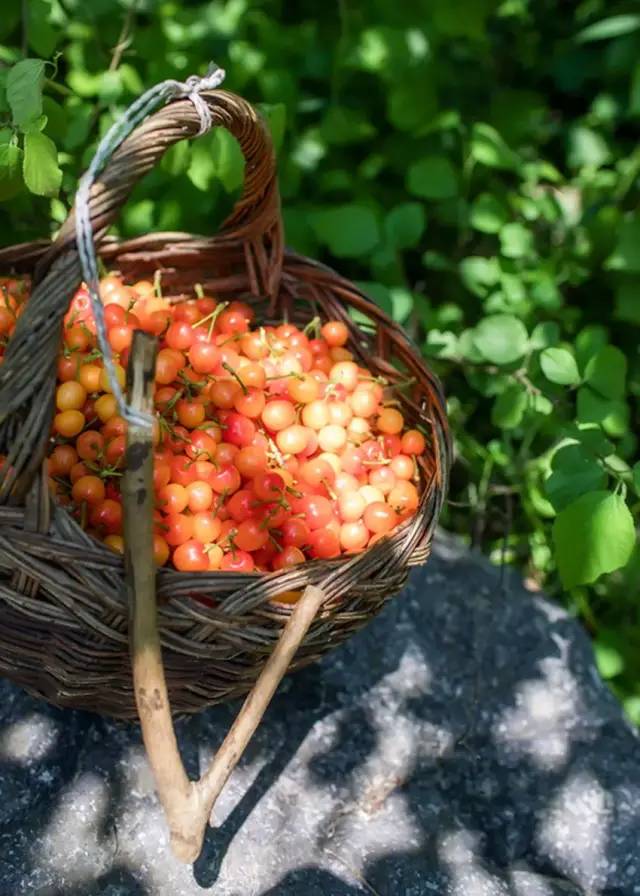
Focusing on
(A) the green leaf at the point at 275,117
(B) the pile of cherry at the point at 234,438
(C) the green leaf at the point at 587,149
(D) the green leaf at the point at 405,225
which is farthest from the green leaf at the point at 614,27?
(B) the pile of cherry at the point at 234,438

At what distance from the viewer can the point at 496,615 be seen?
1.80 meters

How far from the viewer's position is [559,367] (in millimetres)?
1646

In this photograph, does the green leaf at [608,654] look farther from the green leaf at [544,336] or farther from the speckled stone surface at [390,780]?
the green leaf at [544,336]

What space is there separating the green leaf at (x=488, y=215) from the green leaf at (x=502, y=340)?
38cm

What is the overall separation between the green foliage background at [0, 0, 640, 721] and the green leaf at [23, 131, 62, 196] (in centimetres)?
7

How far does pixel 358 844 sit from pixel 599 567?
1.77 feet

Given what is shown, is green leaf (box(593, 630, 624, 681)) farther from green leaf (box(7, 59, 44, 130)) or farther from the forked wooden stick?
green leaf (box(7, 59, 44, 130))

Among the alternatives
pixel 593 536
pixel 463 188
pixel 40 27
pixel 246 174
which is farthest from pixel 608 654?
pixel 40 27

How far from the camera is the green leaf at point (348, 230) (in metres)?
1.97

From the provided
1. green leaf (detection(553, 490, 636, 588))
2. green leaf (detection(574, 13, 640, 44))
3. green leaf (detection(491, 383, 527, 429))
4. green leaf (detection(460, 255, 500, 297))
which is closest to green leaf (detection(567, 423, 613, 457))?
green leaf (detection(553, 490, 636, 588))

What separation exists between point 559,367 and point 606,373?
0.08 meters

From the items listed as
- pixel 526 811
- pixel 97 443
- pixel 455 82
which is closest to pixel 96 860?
pixel 97 443

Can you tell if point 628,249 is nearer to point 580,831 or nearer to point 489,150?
point 489,150

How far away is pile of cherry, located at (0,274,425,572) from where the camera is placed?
1.31 m
